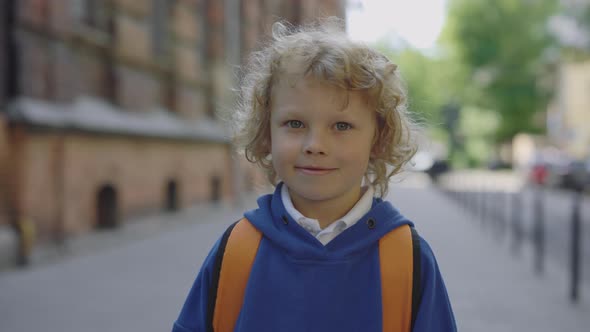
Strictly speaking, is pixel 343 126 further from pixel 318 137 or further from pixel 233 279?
pixel 233 279

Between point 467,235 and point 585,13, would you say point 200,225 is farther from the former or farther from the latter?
point 585,13

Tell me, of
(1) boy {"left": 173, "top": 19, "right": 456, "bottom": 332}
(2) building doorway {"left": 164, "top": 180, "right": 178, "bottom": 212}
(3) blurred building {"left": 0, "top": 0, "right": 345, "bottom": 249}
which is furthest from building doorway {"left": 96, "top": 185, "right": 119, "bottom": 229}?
(1) boy {"left": 173, "top": 19, "right": 456, "bottom": 332}

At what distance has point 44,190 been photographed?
878 cm

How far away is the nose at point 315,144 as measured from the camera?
6.02 feet

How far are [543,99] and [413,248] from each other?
50.6m

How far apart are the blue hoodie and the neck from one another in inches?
3.9

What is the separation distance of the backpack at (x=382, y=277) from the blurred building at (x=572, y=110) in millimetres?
47311

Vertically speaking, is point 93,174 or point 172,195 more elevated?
point 93,174

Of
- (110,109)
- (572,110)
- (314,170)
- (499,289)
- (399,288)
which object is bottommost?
(499,289)

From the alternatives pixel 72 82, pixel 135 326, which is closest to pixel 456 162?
pixel 72 82

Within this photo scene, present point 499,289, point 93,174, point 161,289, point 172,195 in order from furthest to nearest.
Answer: point 172,195 < point 93,174 < point 499,289 < point 161,289

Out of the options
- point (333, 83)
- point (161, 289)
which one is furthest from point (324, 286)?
point (161, 289)

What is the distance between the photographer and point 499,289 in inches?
294

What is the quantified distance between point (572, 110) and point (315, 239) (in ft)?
176
